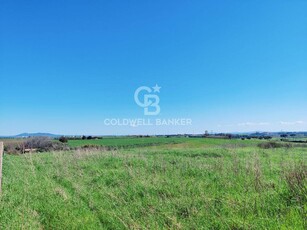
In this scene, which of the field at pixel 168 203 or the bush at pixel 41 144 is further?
the bush at pixel 41 144

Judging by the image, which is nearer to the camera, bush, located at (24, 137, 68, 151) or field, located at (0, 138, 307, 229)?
field, located at (0, 138, 307, 229)

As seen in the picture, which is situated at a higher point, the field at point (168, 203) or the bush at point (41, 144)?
the bush at point (41, 144)

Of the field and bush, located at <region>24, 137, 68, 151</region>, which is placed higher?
bush, located at <region>24, 137, 68, 151</region>

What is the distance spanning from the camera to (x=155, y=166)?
15672mm

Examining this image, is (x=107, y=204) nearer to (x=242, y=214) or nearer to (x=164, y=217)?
(x=164, y=217)

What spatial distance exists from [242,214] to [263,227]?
3.21 feet

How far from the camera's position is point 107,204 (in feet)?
29.2

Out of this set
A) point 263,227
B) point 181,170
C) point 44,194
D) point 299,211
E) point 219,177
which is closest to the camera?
point 263,227

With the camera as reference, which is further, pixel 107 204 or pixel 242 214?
pixel 107 204

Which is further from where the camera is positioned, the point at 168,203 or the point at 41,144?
the point at 41,144

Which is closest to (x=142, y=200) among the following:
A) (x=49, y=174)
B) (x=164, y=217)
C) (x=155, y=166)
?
(x=164, y=217)

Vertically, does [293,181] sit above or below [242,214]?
above

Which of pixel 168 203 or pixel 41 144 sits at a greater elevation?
pixel 41 144

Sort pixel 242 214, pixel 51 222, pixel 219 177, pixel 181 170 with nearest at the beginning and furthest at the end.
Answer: pixel 242 214
pixel 51 222
pixel 219 177
pixel 181 170
